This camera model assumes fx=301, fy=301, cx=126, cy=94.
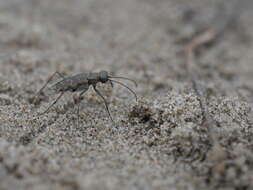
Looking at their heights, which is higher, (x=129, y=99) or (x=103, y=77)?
(x=103, y=77)

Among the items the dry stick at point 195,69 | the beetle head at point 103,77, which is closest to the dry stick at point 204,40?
the dry stick at point 195,69

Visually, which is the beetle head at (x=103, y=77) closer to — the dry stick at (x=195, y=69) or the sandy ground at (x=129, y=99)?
the sandy ground at (x=129, y=99)

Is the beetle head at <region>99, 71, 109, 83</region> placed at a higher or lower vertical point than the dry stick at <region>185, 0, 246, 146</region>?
lower

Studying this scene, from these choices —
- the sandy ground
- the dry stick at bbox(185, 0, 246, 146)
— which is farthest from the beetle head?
the dry stick at bbox(185, 0, 246, 146)

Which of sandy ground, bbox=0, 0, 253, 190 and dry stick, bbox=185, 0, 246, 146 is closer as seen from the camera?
sandy ground, bbox=0, 0, 253, 190

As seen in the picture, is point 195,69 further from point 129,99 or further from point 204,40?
point 129,99

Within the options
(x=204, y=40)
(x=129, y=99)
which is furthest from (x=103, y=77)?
(x=204, y=40)

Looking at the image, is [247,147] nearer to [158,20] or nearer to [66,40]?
[66,40]

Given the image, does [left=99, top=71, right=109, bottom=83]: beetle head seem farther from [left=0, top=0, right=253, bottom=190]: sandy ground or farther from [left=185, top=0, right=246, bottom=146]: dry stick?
[left=185, top=0, right=246, bottom=146]: dry stick
